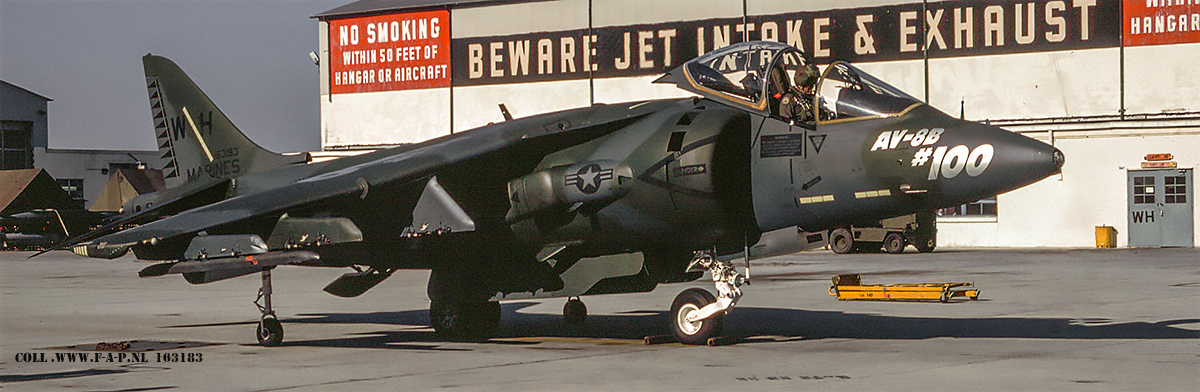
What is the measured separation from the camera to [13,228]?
140 ft

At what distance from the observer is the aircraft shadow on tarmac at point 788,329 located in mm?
13414

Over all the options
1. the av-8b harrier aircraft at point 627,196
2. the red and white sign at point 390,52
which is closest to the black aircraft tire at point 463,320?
the av-8b harrier aircraft at point 627,196

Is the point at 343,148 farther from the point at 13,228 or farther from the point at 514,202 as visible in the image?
the point at 514,202

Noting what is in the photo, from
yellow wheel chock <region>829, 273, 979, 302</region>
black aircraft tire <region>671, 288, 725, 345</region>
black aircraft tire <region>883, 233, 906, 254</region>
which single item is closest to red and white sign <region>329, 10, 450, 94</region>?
black aircraft tire <region>883, 233, 906, 254</region>

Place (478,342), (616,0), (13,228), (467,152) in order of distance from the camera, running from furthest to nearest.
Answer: (616,0)
(13,228)
(478,342)
(467,152)

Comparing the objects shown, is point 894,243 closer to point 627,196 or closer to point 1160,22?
point 1160,22

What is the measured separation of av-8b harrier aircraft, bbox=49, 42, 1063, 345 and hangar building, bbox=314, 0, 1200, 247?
68.2ft

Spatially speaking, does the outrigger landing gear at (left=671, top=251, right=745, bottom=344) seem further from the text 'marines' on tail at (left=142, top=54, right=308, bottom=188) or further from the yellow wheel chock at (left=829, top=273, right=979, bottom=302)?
the text 'marines' on tail at (left=142, top=54, right=308, bottom=188)

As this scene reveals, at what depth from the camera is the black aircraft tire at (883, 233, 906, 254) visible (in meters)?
35.8

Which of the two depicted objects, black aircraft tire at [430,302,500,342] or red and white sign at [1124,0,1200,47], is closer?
black aircraft tire at [430,302,500,342]

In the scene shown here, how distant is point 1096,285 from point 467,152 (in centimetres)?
1284

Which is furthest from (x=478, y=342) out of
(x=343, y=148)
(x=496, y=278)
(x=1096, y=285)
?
(x=343, y=148)

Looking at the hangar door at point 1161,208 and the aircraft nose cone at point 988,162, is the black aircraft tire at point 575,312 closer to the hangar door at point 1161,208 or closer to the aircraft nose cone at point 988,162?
the aircraft nose cone at point 988,162

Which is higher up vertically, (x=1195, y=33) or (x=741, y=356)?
(x=1195, y=33)
